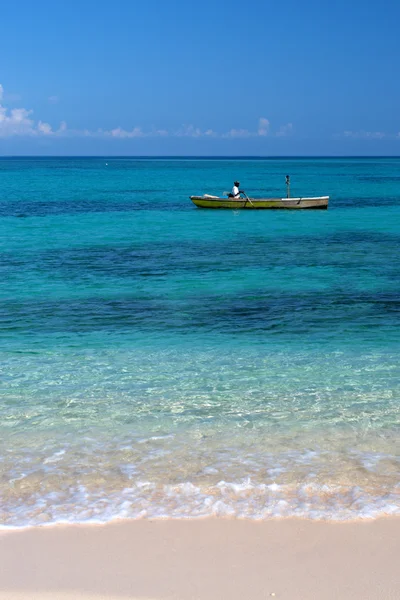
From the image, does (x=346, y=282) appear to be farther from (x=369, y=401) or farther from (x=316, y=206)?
(x=316, y=206)

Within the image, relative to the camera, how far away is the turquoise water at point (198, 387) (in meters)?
5.86

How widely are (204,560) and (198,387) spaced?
401 cm

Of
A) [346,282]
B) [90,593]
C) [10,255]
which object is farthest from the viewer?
[10,255]

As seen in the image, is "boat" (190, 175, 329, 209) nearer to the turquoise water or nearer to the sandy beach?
the turquoise water

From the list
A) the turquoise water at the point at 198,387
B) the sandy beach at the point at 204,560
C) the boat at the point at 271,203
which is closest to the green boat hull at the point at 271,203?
the boat at the point at 271,203

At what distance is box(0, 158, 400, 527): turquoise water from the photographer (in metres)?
5.86

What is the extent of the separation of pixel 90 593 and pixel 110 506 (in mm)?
1199

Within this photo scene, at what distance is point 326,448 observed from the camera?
6.82 meters

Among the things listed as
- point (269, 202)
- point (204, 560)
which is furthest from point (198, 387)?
point (269, 202)

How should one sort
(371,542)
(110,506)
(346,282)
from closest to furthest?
(371,542)
(110,506)
(346,282)

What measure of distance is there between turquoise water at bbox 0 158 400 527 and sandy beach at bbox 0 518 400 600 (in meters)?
0.24

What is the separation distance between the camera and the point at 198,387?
8.74 meters

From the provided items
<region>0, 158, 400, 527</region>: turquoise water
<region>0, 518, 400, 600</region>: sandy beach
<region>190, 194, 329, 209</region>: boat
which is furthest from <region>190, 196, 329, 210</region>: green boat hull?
→ <region>0, 518, 400, 600</region>: sandy beach

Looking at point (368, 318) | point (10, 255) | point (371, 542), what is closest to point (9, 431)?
point (371, 542)
